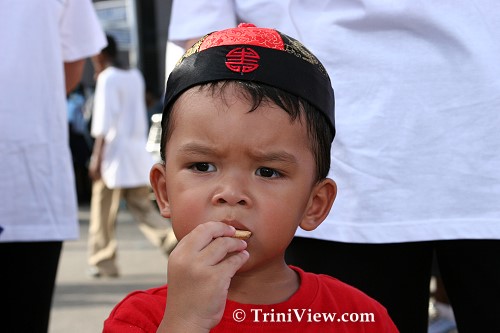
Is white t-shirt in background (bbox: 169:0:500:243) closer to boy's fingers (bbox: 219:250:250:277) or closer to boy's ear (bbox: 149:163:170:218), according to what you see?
boy's ear (bbox: 149:163:170:218)

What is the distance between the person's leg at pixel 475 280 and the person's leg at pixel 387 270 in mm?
89

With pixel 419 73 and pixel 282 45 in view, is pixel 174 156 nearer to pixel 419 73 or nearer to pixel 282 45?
pixel 282 45

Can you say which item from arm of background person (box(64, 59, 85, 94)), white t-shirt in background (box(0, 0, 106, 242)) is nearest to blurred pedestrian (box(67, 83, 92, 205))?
arm of background person (box(64, 59, 85, 94))

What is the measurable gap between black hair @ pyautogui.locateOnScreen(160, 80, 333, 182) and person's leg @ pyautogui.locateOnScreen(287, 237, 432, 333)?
47cm

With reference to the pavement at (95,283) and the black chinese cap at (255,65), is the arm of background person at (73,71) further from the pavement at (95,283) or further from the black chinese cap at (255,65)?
the pavement at (95,283)

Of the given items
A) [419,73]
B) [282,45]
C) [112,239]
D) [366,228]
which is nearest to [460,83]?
[419,73]

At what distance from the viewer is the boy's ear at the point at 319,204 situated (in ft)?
6.79

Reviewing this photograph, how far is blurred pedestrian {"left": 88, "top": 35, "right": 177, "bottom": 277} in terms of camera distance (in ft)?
25.4

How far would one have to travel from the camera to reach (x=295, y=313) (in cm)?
197

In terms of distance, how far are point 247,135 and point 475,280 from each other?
861 mm

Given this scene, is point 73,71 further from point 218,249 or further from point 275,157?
point 218,249

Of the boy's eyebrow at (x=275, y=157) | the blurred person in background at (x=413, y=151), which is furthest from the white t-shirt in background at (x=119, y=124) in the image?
the boy's eyebrow at (x=275, y=157)

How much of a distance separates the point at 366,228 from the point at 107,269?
551 cm

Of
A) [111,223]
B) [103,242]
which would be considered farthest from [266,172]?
[111,223]
